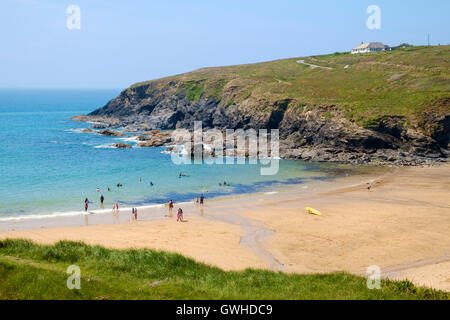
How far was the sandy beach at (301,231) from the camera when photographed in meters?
23.2

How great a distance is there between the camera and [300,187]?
4781 centimetres

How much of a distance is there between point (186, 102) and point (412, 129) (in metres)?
58.0

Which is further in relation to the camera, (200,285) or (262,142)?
(262,142)

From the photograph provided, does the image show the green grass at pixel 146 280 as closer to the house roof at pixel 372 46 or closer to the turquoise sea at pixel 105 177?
the turquoise sea at pixel 105 177

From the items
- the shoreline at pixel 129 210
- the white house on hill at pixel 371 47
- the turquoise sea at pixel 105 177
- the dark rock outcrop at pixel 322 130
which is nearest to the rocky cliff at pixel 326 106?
the dark rock outcrop at pixel 322 130

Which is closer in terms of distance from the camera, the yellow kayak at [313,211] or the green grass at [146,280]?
the green grass at [146,280]

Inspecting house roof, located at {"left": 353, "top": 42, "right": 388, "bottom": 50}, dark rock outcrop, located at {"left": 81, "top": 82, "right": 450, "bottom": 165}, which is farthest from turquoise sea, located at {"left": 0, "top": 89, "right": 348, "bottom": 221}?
house roof, located at {"left": 353, "top": 42, "right": 388, "bottom": 50}

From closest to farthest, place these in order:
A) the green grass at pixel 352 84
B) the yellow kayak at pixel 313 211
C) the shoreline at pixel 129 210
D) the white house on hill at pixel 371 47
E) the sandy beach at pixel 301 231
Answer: the sandy beach at pixel 301 231 → the shoreline at pixel 129 210 → the yellow kayak at pixel 313 211 → the green grass at pixel 352 84 → the white house on hill at pixel 371 47

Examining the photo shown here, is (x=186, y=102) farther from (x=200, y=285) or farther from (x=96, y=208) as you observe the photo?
(x=200, y=285)

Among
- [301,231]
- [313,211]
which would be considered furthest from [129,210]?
[313,211]

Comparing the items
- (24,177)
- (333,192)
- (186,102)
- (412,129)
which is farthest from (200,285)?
(186,102)

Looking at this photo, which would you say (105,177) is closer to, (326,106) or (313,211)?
(313,211)

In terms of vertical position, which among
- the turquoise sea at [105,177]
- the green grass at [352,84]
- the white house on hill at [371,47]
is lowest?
the turquoise sea at [105,177]

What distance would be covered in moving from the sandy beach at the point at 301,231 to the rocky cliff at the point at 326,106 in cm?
1971
